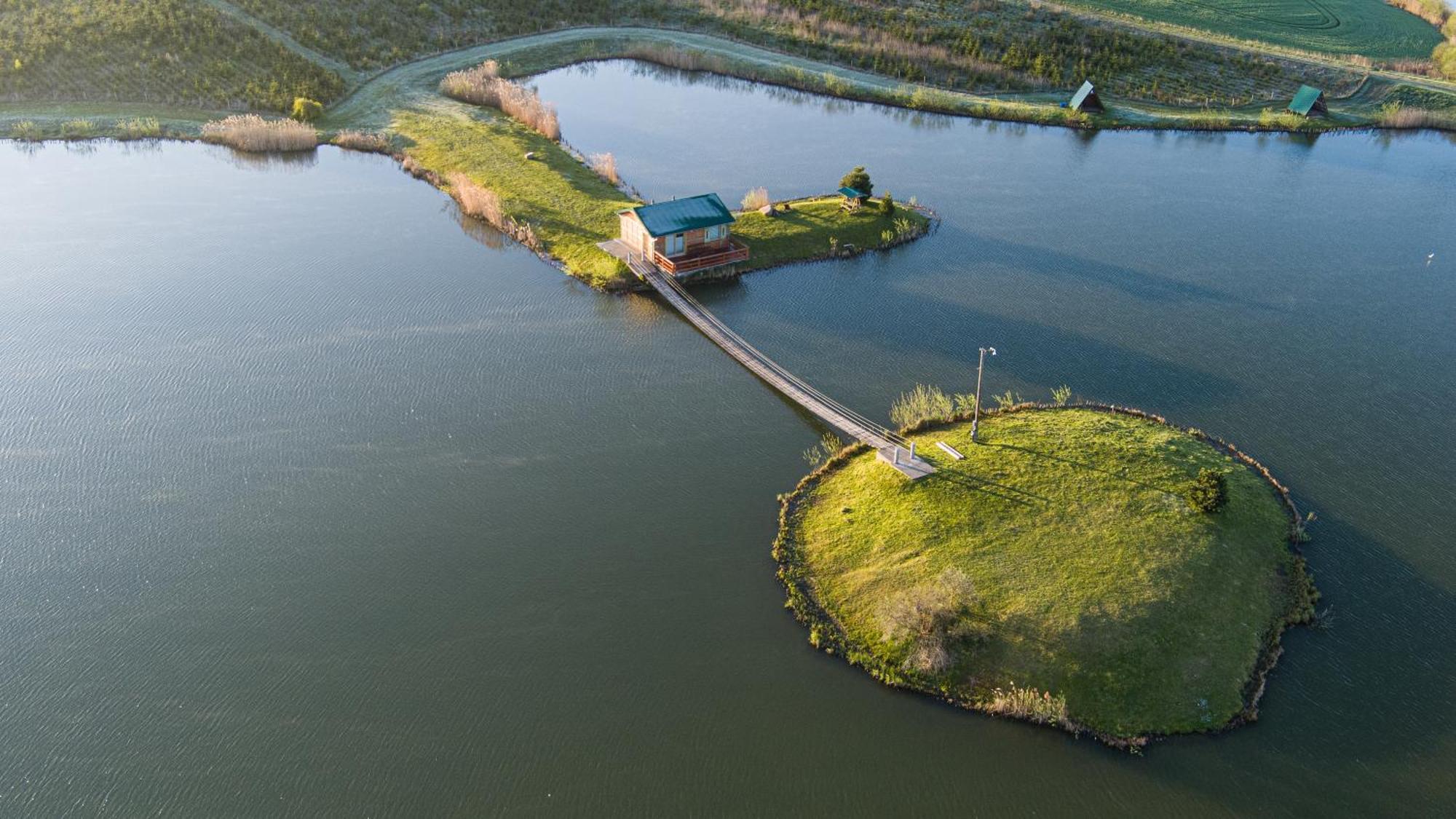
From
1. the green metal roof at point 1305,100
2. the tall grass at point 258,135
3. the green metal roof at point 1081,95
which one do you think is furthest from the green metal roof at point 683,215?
the green metal roof at point 1305,100

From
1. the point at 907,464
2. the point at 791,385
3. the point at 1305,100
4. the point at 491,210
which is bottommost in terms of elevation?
the point at 907,464

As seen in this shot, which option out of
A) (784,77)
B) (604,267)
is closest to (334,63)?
(784,77)

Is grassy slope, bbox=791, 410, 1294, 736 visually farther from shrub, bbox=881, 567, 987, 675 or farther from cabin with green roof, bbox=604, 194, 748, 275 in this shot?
cabin with green roof, bbox=604, 194, 748, 275

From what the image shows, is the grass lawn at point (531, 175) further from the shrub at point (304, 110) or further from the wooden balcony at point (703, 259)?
the shrub at point (304, 110)

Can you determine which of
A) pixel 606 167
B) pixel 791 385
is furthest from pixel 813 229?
pixel 791 385

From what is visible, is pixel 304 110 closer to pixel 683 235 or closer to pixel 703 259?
pixel 683 235

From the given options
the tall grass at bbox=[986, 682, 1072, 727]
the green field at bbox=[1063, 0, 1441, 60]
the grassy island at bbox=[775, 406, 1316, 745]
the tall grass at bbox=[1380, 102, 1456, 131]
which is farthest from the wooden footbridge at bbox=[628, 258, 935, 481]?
the green field at bbox=[1063, 0, 1441, 60]
